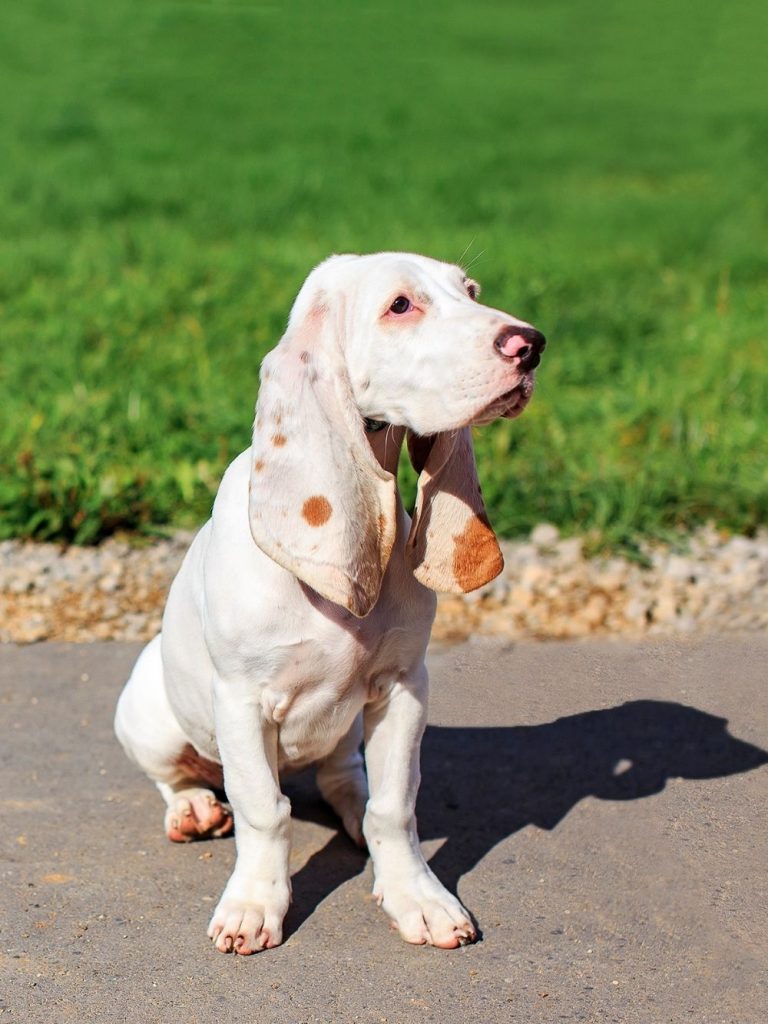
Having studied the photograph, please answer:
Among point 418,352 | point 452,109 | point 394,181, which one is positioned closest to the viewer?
point 418,352

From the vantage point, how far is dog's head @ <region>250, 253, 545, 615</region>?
2625 mm

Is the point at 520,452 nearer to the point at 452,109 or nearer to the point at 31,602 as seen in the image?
the point at 31,602

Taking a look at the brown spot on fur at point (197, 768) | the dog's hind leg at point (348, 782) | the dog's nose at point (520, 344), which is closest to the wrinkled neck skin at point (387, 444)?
the dog's nose at point (520, 344)

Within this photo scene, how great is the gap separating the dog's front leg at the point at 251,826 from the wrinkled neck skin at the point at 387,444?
0.54 metres

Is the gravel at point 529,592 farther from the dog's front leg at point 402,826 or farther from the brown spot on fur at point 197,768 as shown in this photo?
the dog's front leg at point 402,826

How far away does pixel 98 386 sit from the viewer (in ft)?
20.5

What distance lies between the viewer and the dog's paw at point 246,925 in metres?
2.95

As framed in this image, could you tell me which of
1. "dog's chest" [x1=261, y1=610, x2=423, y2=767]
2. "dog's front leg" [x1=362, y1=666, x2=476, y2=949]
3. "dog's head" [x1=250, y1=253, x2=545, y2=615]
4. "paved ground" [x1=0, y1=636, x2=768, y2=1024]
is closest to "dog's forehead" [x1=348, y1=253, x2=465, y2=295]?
"dog's head" [x1=250, y1=253, x2=545, y2=615]

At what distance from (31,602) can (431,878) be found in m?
2.13

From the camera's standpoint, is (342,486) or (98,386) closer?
(342,486)

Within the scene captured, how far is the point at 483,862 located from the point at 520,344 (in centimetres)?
141

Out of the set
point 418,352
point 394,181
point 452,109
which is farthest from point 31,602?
point 452,109

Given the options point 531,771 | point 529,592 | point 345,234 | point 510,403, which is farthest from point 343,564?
point 345,234

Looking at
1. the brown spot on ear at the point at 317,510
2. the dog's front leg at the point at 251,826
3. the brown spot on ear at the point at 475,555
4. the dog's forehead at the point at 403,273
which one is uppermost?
the dog's forehead at the point at 403,273
